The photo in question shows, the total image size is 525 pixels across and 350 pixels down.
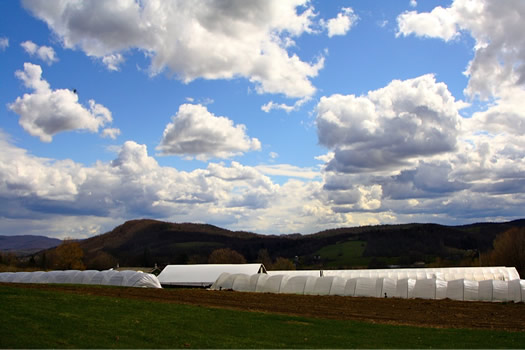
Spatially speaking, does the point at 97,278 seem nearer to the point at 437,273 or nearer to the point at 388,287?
the point at 388,287

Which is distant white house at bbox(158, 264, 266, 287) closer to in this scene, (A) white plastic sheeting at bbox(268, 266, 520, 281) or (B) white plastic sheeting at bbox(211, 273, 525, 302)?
(A) white plastic sheeting at bbox(268, 266, 520, 281)

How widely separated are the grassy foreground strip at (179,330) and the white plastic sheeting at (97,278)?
26603 mm

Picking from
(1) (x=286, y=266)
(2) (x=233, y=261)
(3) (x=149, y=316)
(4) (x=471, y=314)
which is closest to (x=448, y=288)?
(4) (x=471, y=314)

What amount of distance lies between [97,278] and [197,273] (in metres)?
18.3

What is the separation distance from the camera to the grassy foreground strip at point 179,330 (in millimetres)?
16516

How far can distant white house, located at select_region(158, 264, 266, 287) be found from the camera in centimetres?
6906

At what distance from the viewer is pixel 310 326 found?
23609 mm

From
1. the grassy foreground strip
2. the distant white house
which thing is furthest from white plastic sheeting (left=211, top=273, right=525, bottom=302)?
the grassy foreground strip

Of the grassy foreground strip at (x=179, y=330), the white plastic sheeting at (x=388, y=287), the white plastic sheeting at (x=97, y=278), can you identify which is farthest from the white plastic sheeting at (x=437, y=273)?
the grassy foreground strip at (x=179, y=330)

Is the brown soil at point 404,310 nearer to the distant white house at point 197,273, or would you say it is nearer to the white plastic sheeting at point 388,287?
the white plastic sheeting at point 388,287

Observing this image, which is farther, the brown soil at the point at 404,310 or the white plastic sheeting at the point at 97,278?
the white plastic sheeting at the point at 97,278

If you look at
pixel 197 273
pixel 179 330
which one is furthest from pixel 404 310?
pixel 197 273

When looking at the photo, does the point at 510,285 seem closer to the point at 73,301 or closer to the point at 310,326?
the point at 310,326

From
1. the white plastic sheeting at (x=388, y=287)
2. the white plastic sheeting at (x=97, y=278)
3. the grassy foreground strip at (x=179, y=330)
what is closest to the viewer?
the grassy foreground strip at (x=179, y=330)
